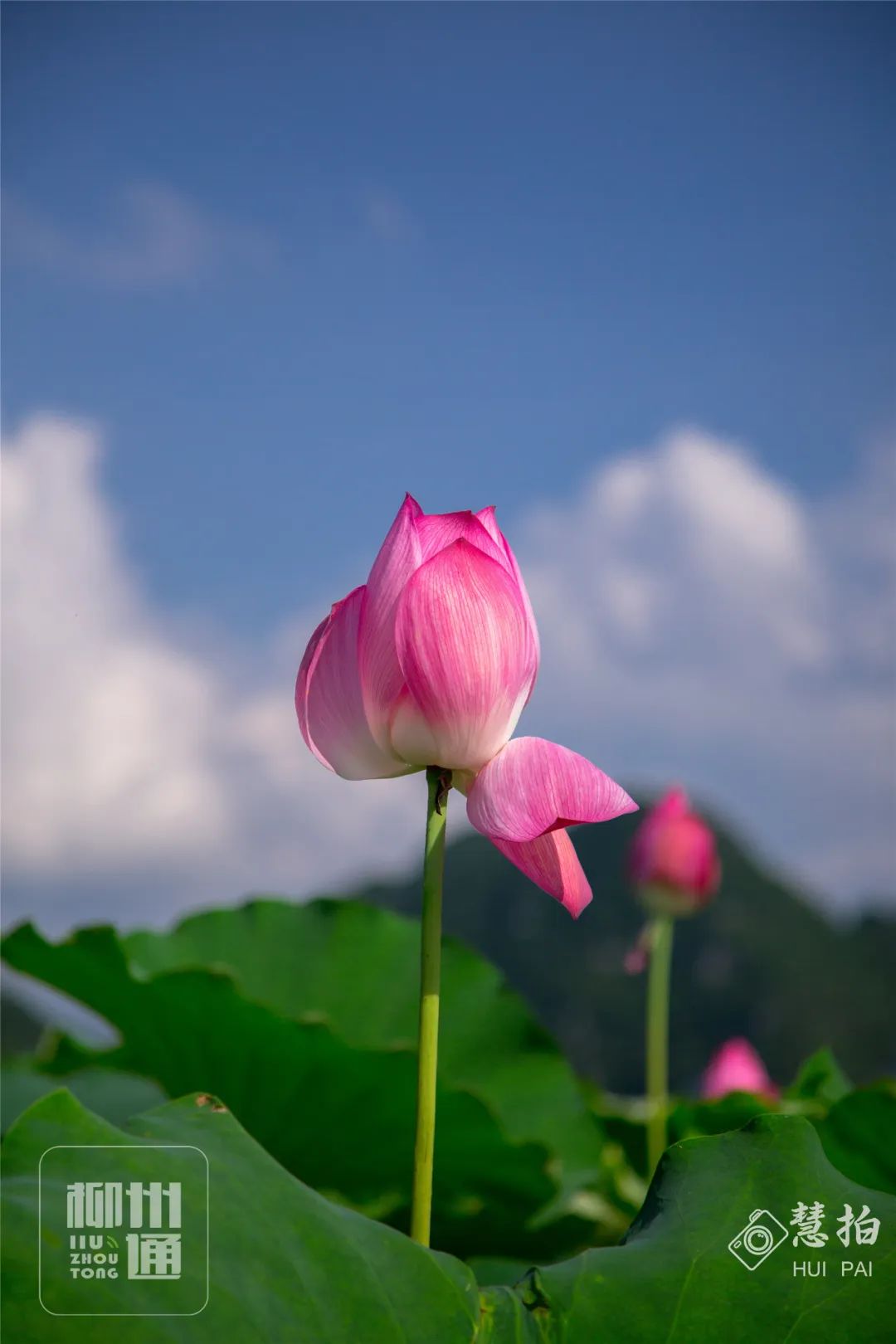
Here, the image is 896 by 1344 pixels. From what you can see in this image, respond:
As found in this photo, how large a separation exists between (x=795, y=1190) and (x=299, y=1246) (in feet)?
0.70

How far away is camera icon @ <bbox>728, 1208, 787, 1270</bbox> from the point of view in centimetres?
45

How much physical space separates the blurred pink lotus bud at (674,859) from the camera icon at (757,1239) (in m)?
1.06

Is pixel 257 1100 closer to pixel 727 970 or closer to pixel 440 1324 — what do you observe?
pixel 440 1324

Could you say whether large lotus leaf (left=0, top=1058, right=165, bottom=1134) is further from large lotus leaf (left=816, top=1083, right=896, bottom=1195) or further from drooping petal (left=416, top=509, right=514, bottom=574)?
drooping petal (left=416, top=509, right=514, bottom=574)

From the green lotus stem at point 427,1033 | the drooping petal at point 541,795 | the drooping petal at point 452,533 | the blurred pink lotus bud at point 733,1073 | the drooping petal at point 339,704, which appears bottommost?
the blurred pink lotus bud at point 733,1073

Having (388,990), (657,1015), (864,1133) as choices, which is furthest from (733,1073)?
(864,1133)

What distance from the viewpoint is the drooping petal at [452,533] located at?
0.46 m

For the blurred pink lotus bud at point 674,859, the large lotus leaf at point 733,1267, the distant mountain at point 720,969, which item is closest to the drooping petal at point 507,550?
the large lotus leaf at point 733,1267

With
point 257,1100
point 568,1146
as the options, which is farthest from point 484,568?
point 568,1146

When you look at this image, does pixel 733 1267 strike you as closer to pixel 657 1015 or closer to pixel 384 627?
pixel 384 627

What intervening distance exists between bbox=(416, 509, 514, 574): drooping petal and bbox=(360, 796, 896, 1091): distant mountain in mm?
12442

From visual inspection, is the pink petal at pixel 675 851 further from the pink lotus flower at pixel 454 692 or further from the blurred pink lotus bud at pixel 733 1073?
the pink lotus flower at pixel 454 692

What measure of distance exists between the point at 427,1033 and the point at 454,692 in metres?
0.13

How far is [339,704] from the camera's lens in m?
0.46
